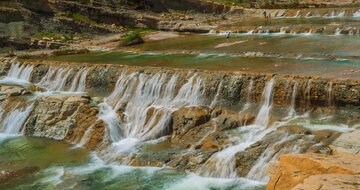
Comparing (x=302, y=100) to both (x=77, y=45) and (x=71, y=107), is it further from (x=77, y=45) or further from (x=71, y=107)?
(x=77, y=45)

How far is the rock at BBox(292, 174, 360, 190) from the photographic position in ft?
19.1

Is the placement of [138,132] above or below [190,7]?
below

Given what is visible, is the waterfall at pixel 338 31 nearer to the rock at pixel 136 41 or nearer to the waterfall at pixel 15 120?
the rock at pixel 136 41

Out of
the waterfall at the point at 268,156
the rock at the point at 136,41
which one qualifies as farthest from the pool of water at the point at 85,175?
the rock at the point at 136,41

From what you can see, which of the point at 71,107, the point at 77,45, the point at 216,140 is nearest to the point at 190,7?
the point at 77,45

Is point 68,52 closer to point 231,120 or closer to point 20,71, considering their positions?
point 20,71

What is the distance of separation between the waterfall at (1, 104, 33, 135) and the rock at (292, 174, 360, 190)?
48.5 ft

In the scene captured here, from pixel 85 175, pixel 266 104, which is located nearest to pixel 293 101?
pixel 266 104

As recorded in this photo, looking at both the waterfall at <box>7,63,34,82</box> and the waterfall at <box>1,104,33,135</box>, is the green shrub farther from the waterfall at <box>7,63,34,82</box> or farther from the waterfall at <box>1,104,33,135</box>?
the waterfall at <box>1,104,33,135</box>

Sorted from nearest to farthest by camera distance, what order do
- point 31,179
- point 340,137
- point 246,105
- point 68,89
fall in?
point 340,137 < point 31,179 < point 246,105 < point 68,89

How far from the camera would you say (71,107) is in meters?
16.5

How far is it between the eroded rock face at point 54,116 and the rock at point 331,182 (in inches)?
474

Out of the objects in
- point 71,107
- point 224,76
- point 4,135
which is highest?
point 224,76

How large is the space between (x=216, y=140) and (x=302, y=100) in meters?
3.59
